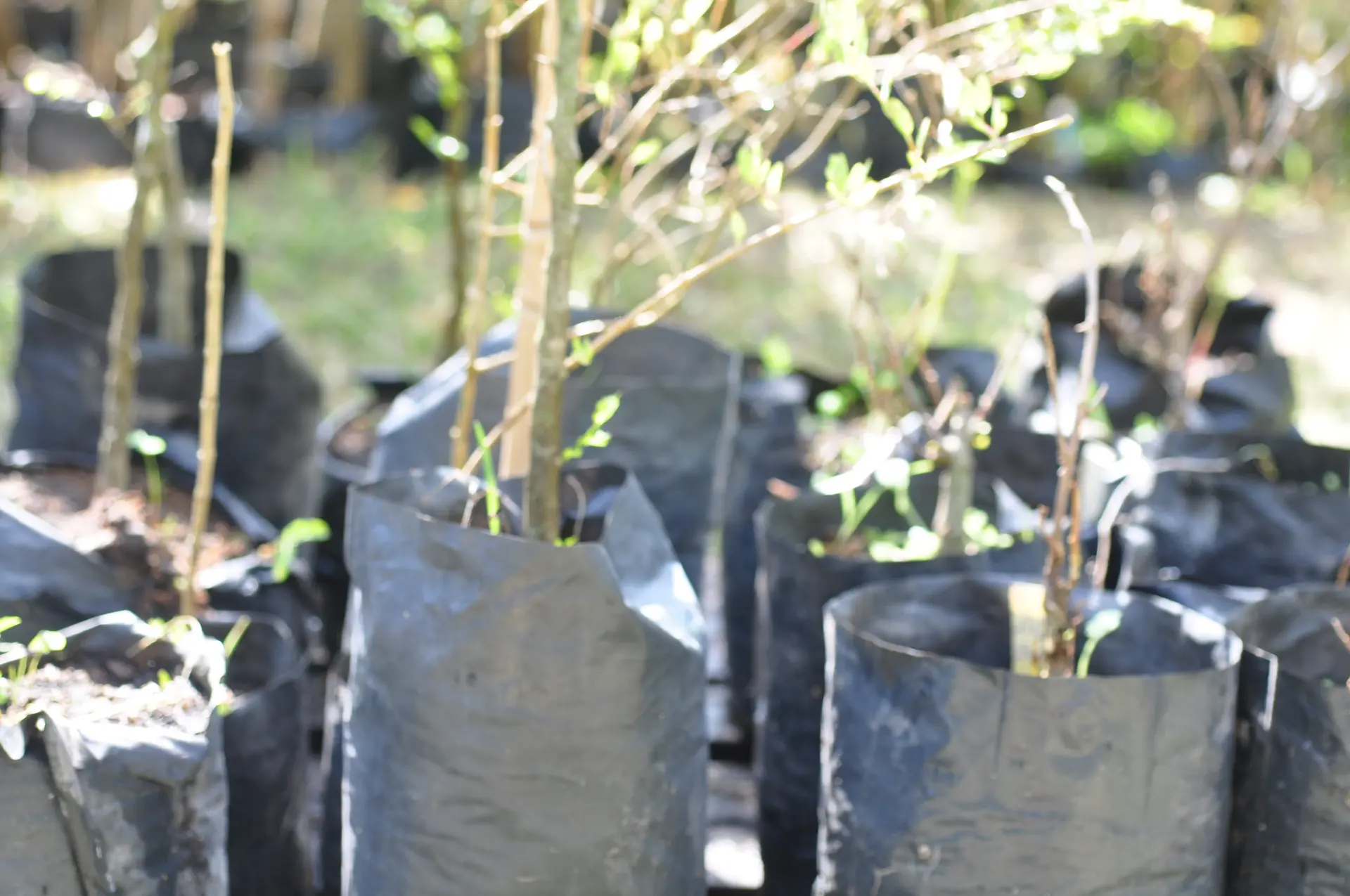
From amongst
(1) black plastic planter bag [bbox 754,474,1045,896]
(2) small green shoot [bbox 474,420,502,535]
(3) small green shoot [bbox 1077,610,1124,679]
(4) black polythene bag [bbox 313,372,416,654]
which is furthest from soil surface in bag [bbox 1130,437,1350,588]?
(4) black polythene bag [bbox 313,372,416,654]

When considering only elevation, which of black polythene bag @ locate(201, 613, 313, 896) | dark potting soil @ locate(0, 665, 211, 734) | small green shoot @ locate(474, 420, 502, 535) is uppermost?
small green shoot @ locate(474, 420, 502, 535)

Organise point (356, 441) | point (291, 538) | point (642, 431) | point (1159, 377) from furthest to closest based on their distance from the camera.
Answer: point (1159, 377) → point (356, 441) → point (642, 431) → point (291, 538)

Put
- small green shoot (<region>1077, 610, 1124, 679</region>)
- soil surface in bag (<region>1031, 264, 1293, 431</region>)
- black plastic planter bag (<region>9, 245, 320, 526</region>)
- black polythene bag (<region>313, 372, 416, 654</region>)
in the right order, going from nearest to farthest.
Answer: small green shoot (<region>1077, 610, 1124, 679</region>)
black plastic planter bag (<region>9, 245, 320, 526</region>)
black polythene bag (<region>313, 372, 416, 654</region>)
soil surface in bag (<region>1031, 264, 1293, 431</region>)

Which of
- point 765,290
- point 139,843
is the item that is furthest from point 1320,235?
point 139,843

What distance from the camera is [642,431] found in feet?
6.55

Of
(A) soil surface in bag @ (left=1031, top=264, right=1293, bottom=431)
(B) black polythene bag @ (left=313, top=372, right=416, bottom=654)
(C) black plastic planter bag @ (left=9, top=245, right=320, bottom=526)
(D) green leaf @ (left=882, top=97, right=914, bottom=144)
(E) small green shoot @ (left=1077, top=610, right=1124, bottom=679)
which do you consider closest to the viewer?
(D) green leaf @ (left=882, top=97, right=914, bottom=144)

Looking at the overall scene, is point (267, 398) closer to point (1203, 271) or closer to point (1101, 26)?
point (1101, 26)

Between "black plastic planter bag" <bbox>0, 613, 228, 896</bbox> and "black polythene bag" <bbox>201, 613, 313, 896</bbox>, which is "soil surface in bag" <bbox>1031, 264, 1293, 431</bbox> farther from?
"black plastic planter bag" <bbox>0, 613, 228, 896</bbox>

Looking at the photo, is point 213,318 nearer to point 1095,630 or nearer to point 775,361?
point 1095,630

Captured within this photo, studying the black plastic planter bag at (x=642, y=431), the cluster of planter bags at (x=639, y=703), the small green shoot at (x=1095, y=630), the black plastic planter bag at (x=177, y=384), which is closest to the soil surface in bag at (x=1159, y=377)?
the cluster of planter bags at (x=639, y=703)

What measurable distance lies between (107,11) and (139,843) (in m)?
5.57

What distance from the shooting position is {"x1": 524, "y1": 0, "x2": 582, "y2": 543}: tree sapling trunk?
1.34 meters

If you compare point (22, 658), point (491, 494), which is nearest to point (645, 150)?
point (491, 494)

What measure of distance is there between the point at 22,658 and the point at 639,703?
1.87ft
